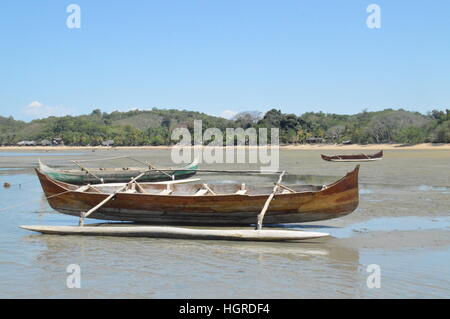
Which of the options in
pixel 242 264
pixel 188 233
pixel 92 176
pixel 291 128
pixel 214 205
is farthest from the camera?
pixel 291 128

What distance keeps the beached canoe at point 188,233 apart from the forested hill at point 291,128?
4740 centimetres

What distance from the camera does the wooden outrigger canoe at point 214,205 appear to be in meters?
A: 9.30

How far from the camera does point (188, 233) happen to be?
8.56 metres

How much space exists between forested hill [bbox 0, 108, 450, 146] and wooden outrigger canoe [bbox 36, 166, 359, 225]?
→ 4593cm

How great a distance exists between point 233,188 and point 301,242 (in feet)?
10.4

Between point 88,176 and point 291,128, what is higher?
point 291,128

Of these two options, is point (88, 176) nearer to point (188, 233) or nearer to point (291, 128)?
point (188, 233)

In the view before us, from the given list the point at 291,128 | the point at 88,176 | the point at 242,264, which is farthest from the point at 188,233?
the point at 291,128

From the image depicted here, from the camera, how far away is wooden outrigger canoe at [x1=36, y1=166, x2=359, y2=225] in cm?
930

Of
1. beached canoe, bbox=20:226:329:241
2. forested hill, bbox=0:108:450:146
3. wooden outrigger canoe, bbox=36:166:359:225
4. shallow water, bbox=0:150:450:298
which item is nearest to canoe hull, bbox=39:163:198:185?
shallow water, bbox=0:150:450:298

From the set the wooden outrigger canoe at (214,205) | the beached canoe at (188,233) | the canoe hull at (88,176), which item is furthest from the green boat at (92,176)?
the beached canoe at (188,233)

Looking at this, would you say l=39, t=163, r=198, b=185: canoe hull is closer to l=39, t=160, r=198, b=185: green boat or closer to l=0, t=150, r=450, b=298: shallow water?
l=39, t=160, r=198, b=185: green boat

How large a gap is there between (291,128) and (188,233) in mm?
72477
